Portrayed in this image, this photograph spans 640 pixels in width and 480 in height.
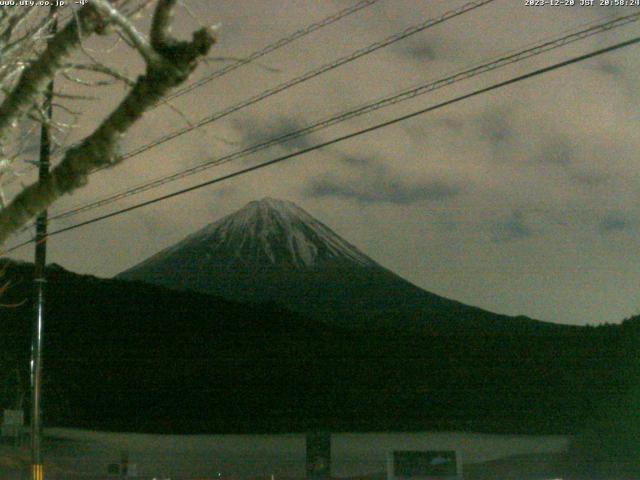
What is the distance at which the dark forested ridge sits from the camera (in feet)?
103

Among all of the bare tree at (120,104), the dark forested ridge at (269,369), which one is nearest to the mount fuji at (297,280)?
the dark forested ridge at (269,369)

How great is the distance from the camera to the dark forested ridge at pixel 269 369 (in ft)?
103

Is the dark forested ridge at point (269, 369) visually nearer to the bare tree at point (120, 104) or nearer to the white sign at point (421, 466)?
the white sign at point (421, 466)

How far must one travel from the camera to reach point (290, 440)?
111 ft

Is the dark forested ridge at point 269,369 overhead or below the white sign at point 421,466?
overhead

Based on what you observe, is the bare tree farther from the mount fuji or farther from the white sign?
the mount fuji

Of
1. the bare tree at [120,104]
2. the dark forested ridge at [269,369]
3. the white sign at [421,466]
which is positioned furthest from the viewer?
the dark forested ridge at [269,369]

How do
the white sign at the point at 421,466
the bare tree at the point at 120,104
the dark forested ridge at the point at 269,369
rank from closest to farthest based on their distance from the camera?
the bare tree at the point at 120,104, the white sign at the point at 421,466, the dark forested ridge at the point at 269,369

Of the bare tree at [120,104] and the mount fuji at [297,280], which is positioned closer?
the bare tree at [120,104]

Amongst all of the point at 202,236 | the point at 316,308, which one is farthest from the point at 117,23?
the point at 202,236

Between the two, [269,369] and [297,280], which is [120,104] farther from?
[297,280]

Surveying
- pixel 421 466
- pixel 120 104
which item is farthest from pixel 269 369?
pixel 120 104

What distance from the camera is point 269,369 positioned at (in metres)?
38.5

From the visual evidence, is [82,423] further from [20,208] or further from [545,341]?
[20,208]
